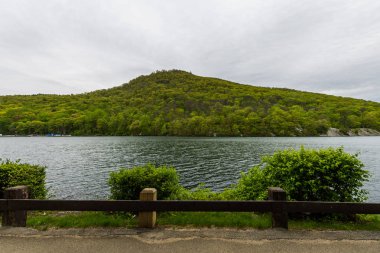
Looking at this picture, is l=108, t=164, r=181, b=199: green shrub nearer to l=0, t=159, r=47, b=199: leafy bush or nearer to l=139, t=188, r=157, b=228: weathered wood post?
l=139, t=188, r=157, b=228: weathered wood post

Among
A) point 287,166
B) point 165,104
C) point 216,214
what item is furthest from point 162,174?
point 165,104

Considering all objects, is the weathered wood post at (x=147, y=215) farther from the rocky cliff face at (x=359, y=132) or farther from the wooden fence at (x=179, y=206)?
the rocky cliff face at (x=359, y=132)

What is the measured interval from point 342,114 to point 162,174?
17396 centimetres

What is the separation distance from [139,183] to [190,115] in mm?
145684

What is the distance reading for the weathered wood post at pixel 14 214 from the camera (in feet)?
18.3

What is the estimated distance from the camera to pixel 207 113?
154875 mm

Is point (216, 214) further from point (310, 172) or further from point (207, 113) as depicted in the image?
point (207, 113)

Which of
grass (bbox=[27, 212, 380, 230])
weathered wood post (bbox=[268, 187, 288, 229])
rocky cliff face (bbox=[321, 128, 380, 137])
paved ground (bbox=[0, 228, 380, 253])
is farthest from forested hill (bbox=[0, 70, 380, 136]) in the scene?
paved ground (bbox=[0, 228, 380, 253])

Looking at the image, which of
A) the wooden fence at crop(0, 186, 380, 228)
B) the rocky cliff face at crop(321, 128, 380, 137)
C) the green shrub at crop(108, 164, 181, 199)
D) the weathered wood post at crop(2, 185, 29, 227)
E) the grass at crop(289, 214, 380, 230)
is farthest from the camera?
the rocky cliff face at crop(321, 128, 380, 137)

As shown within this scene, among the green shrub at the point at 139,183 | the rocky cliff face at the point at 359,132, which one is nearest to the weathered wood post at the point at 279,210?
the green shrub at the point at 139,183

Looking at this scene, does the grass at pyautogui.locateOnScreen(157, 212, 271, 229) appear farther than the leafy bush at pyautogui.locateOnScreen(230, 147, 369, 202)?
No

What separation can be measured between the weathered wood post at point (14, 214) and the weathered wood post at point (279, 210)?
5.79 metres

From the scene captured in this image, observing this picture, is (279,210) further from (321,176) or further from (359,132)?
(359,132)

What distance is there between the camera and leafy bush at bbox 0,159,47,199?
7.67 meters
